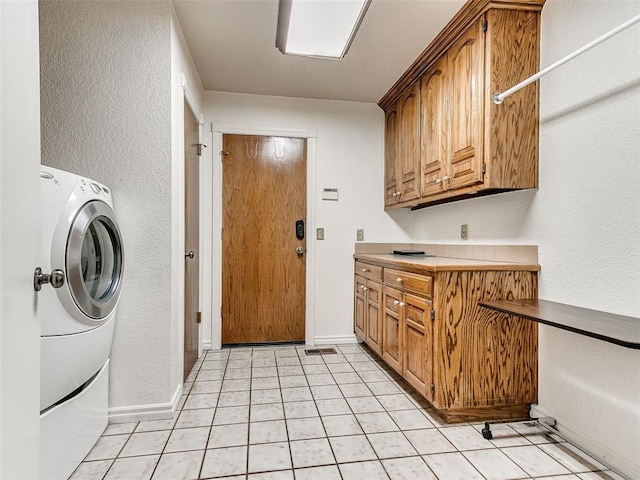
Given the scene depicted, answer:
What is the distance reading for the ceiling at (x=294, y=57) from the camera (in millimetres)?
2152

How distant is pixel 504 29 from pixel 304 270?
7.74ft

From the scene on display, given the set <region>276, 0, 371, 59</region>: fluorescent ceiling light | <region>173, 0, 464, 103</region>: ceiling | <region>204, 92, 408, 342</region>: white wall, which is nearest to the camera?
<region>276, 0, 371, 59</region>: fluorescent ceiling light

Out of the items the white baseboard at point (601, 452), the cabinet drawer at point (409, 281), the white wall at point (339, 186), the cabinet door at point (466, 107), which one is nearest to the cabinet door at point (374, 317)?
the cabinet drawer at point (409, 281)

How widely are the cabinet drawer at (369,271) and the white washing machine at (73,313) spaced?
178cm

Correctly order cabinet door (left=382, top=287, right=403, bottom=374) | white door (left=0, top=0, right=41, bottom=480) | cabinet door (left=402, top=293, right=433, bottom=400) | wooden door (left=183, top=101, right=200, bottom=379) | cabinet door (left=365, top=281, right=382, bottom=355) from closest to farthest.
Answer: white door (left=0, top=0, right=41, bottom=480)
cabinet door (left=402, top=293, right=433, bottom=400)
cabinet door (left=382, top=287, right=403, bottom=374)
wooden door (left=183, top=101, right=200, bottom=379)
cabinet door (left=365, top=281, right=382, bottom=355)

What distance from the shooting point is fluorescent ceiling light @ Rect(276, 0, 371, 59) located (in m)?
1.91

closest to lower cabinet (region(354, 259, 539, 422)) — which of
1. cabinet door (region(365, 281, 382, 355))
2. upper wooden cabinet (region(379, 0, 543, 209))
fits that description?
upper wooden cabinet (region(379, 0, 543, 209))

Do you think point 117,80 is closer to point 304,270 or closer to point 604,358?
point 304,270

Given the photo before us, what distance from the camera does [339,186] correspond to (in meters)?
3.52

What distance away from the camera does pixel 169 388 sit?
2043 mm

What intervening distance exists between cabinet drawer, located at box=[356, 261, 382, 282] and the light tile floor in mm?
790

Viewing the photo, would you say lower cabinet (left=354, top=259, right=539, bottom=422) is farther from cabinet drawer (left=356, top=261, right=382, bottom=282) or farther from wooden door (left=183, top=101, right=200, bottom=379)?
wooden door (left=183, top=101, right=200, bottom=379)

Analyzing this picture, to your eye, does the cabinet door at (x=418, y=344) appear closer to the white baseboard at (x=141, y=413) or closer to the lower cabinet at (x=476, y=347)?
the lower cabinet at (x=476, y=347)

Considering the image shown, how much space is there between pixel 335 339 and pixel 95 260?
2345mm
